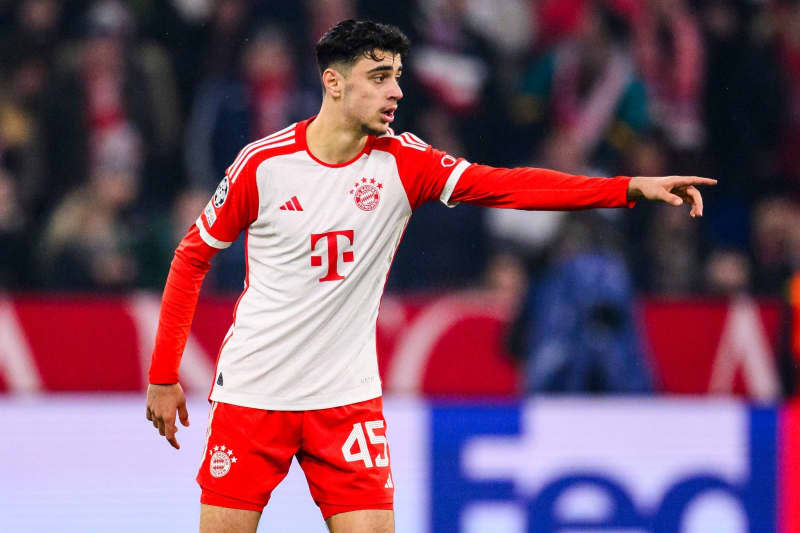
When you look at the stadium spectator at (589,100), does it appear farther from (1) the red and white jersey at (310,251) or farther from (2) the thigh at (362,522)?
(2) the thigh at (362,522)

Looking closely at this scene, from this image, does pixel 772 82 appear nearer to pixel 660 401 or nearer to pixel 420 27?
pixel 420 27

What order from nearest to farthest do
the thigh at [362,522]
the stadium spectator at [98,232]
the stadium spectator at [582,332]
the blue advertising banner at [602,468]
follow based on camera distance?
the thigh at [362,522] → the blue advertising banner at [602,468] → the stadium spectator at [582,332] → the stadium spectator at [98,232]

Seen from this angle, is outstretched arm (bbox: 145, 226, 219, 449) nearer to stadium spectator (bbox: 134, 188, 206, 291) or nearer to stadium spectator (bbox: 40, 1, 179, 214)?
stadium spectator (bbox: 134, 188, 206, 291)

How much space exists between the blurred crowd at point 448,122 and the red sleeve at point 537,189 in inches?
132

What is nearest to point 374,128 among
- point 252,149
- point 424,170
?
point 424,170

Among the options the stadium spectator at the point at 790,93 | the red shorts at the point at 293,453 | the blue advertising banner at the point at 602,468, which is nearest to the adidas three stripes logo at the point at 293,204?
the red shorts at the point at 293,453

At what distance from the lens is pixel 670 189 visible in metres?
3.27

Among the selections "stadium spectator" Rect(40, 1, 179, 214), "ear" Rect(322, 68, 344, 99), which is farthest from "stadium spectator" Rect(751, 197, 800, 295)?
"ear" Rect(322, 68, 344, 99)

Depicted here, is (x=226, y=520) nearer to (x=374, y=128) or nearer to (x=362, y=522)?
(x=362, y=522)

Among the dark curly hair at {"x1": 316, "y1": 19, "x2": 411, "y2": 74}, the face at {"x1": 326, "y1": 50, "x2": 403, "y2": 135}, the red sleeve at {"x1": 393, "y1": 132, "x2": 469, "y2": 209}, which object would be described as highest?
the dark curly hair at {"x1": 316, "y1": 19, "x2": 411, "y2": 74}

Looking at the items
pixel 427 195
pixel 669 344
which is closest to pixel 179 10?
pixel 669 344

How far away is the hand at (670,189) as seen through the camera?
3229 mm

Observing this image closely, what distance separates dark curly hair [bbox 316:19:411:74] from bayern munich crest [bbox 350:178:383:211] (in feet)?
1.05

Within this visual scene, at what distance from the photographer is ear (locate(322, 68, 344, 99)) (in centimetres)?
351
